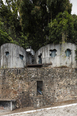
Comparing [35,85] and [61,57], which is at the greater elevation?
[61,57]

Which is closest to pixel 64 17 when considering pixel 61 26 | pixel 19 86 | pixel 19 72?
pixel 61 26

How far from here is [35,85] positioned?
946 cm

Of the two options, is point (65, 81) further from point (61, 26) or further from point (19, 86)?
point (61, 26)

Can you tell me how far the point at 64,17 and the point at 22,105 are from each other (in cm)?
1198

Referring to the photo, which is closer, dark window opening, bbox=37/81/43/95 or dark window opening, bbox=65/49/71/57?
dark window opening, bbox=37/81/43/95

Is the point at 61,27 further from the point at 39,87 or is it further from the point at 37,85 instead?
the point at 39,87

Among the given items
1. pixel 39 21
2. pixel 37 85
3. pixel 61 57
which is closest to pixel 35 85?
pixel 37 85

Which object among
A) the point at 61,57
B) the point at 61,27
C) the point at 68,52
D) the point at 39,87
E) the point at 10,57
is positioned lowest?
the point at 39,87

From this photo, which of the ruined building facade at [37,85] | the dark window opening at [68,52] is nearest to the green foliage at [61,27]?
the dark window opening at [68,52]

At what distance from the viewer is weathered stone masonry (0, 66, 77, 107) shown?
30.6ft

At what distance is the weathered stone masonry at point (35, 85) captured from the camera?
30.6ft

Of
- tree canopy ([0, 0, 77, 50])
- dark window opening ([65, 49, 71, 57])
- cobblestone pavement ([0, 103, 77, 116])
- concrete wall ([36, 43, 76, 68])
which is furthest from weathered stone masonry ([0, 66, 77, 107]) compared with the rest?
tree canopy ([0, 0, 77, 50])

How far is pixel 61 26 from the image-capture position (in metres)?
12.6

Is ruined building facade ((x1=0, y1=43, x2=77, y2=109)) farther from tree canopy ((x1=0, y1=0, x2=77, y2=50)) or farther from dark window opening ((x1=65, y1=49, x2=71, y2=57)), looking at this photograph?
tree canopy ((x1=0, y1=0, x2=77, y2=50))
